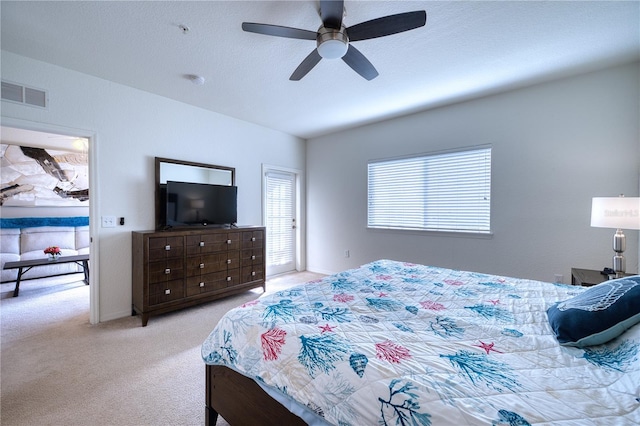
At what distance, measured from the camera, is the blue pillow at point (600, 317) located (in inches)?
41.1

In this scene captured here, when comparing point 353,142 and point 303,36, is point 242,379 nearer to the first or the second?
point 303,36

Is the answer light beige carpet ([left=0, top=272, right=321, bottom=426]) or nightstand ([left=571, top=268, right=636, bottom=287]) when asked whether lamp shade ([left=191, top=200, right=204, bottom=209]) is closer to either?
light beige carpet ([left=0, top=272, right=321, bottom=426])

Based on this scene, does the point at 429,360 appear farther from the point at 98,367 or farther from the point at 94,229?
the point at 94,229

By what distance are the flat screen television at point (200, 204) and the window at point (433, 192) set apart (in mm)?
2275

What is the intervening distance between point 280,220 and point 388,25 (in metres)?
3.76

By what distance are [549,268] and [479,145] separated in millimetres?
1651

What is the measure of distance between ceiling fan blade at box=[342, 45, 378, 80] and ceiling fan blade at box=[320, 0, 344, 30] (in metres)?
0.21

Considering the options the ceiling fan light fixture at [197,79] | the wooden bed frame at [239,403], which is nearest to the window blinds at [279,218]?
the ceiling fan light fixture at [197,79]

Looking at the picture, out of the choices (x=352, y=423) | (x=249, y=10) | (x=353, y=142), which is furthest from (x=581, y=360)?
(x=353, y=142)

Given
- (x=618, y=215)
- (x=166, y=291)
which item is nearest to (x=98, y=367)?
(x=166, y=291)

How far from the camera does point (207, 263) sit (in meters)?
3.29

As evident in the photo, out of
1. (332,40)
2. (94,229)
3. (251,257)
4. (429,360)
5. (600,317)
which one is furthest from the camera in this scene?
(251,257)

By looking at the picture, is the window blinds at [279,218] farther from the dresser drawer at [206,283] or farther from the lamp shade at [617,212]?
the lamp shade at [617,212]

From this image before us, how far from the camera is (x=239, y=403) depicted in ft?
4.21
